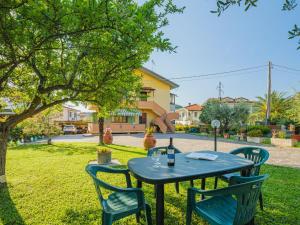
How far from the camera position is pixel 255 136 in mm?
18281

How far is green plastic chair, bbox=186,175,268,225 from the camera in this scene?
2.36 meters

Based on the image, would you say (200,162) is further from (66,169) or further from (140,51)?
(66,169)

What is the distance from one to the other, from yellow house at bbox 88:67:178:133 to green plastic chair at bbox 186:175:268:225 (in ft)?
75.2

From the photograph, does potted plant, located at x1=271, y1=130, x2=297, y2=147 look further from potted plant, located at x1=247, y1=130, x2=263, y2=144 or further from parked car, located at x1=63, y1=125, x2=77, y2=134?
parked car, located at x1=63, y1=125, x2=77, y2=134

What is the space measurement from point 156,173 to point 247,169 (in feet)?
5.34

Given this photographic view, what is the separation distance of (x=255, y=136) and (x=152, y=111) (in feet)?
45.9

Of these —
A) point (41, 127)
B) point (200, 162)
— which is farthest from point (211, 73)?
point (200, 162)

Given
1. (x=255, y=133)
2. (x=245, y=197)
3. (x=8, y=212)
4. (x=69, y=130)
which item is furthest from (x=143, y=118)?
(x=245, y=197)

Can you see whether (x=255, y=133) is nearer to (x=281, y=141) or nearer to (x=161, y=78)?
(x=281, y=141)

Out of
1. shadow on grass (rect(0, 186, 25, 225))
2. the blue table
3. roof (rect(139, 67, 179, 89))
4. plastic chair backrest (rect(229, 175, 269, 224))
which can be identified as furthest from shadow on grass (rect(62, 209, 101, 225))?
roof (rect(139, 67, 179, 89))

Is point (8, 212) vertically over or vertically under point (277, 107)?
under

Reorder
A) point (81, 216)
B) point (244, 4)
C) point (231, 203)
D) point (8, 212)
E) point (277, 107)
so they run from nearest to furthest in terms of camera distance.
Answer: point (244, 4) < point (231, 203) < point (81, 216) < point (8, 212) < point (277, 107)

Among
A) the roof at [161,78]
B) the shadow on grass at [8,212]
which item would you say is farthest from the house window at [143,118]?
the shadow on grass at [8,212]

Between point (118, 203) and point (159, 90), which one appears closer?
point (118, 203)
